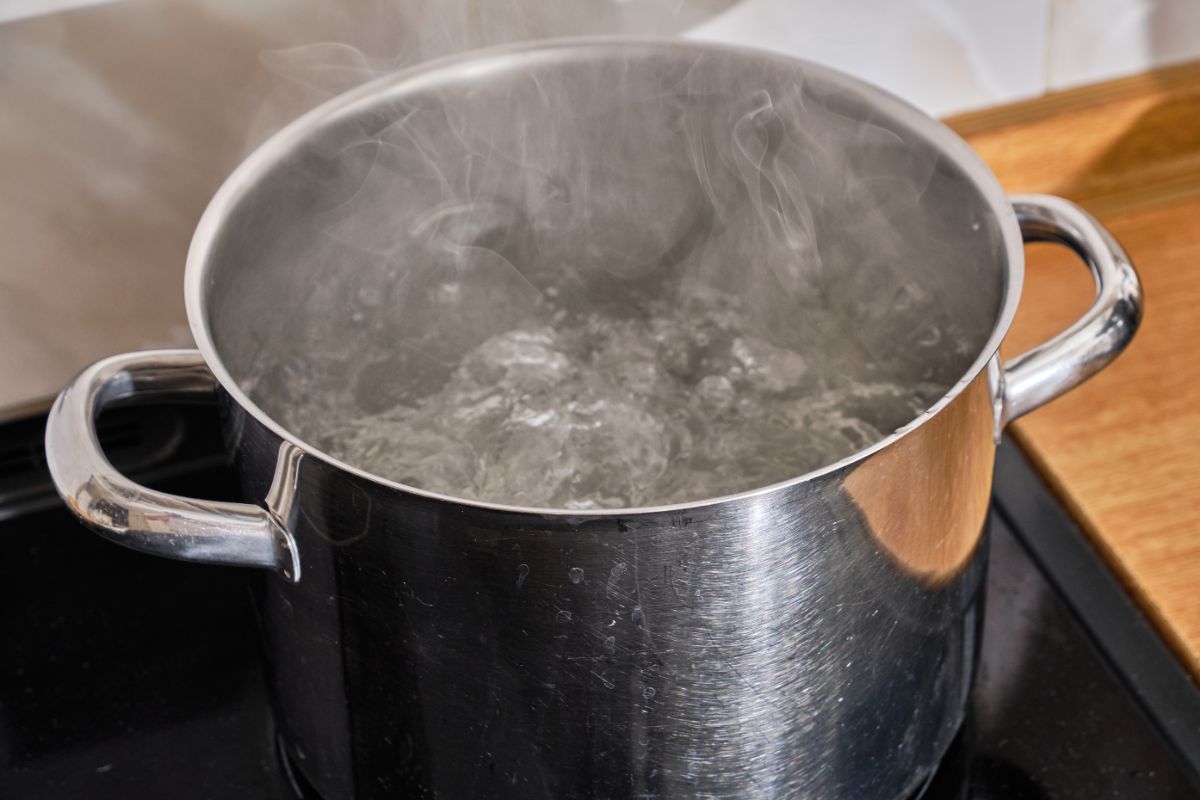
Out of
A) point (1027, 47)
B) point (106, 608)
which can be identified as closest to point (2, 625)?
point (106, 608)

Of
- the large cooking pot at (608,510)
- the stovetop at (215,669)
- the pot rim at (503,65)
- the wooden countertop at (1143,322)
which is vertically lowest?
the stovetop at (215,669)

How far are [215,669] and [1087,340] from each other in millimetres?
521

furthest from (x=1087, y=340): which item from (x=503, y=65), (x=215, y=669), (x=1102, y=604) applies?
(x=215, y=669)

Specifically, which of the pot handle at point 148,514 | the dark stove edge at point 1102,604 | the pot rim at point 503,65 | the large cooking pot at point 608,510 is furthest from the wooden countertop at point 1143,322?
the pot handle at point 148,514

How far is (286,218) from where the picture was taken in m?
0.69

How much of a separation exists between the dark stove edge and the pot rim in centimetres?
24

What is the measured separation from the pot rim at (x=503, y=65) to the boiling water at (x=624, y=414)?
0.39 feet

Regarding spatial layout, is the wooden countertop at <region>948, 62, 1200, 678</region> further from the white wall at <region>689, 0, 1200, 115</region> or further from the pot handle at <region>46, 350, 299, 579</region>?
the pot handle at <region>46, 350, 299, 579</region>

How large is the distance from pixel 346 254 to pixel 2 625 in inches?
12.3

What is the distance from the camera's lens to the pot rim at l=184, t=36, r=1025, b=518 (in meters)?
0.46

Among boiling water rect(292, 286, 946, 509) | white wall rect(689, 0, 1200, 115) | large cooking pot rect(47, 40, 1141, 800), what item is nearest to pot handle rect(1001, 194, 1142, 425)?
large cooking pot rect(47, 40, 1141, 800)

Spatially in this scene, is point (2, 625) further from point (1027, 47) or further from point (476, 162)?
point (1027, 47)

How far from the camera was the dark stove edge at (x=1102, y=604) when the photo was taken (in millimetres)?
673

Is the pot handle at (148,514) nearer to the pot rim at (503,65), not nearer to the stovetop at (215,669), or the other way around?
the pot rim at (503,65)
